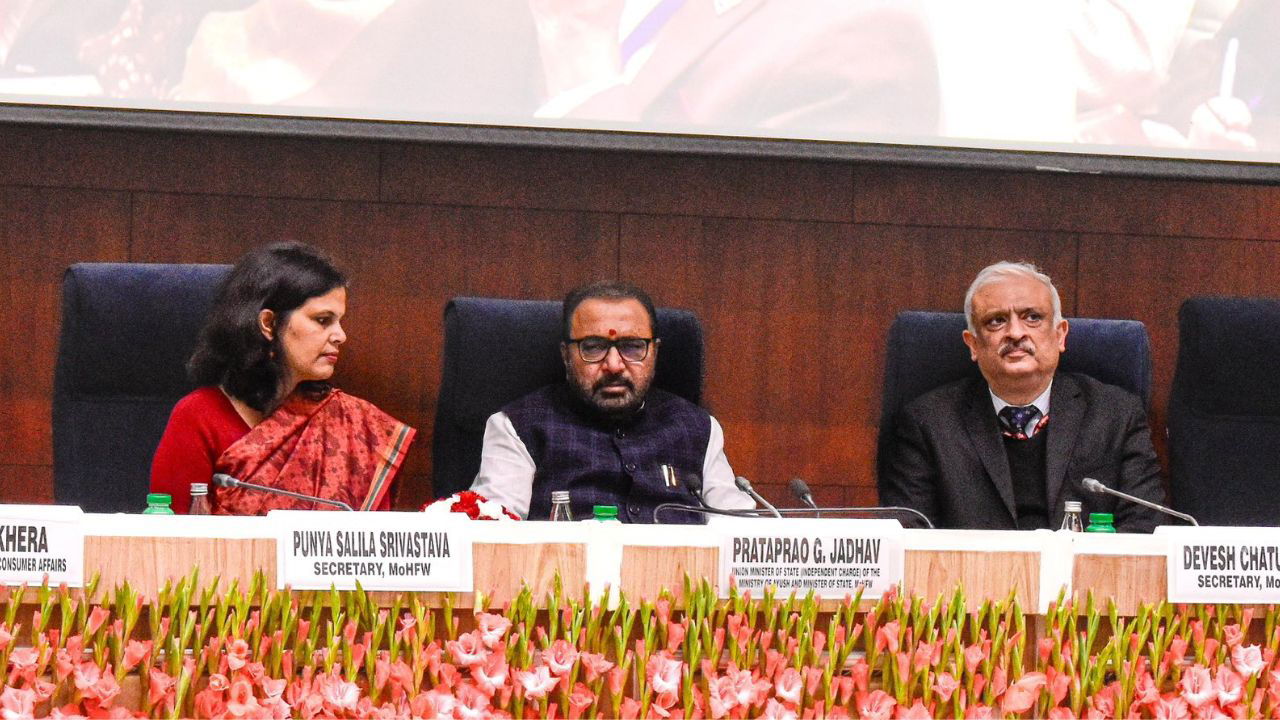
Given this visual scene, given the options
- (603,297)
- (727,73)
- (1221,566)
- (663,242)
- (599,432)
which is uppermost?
(727,73)

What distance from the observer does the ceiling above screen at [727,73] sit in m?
2.45

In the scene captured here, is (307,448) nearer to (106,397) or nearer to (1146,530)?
(106,397)

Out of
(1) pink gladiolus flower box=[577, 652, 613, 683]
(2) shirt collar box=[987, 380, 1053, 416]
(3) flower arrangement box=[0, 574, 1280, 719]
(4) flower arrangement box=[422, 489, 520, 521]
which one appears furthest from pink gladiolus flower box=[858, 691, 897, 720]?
(2) shirt collar box=[987, 380, 1053, 416]

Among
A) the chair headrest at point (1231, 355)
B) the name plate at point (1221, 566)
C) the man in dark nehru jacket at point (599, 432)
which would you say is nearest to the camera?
the name plate at point (1221, 566)

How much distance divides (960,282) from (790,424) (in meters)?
0.47

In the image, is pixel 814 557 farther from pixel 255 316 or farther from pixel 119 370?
pixel 119 370

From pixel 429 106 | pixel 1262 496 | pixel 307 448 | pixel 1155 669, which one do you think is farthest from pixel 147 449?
pixel 1262 496

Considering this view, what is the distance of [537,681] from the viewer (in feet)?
3.92

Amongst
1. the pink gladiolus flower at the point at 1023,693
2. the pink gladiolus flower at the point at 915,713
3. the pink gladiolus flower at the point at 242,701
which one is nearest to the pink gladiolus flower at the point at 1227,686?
the pink gladiolus flower at the point at 1023,693

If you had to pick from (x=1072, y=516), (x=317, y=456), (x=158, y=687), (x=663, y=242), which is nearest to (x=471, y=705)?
(x=158, y=687)

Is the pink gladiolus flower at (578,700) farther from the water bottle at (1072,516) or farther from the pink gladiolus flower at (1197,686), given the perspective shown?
the water bottle at (1072,516)

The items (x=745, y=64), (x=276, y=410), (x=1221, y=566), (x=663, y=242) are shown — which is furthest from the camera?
(x=663, y=242)

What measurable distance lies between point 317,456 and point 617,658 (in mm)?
1043

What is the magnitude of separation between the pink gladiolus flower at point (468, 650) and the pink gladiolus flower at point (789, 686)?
0.92ft
